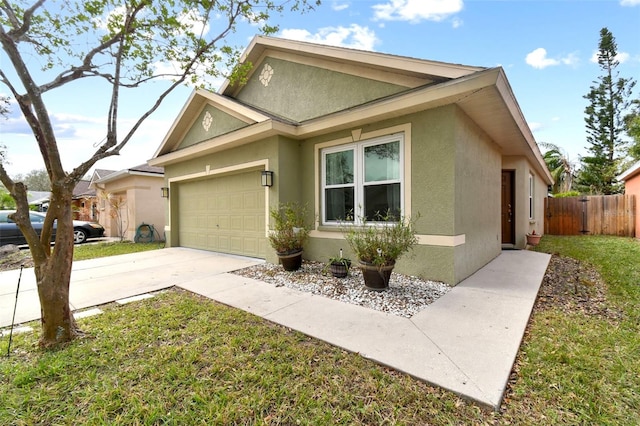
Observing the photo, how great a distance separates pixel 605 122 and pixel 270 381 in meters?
28.0

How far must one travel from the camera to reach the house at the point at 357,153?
4801 mm

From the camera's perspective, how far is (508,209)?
897 cm

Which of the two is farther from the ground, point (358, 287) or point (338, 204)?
point (338, 204)

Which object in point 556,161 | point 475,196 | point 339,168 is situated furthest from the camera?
point 556,161

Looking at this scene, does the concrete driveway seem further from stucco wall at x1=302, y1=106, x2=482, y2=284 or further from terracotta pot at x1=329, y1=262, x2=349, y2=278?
stucco wall at x1=302, y1=106, x2=482, y2=284

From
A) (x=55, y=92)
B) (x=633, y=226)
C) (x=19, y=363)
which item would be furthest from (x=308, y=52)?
(x=633, y=226)

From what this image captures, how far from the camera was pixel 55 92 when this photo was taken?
3.12 metres

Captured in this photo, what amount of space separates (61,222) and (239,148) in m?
4.76

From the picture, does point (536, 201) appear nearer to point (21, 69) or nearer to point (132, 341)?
point (132, 341)

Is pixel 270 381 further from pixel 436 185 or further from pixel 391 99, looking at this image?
pixel 391 99

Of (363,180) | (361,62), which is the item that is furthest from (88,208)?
(361,62)

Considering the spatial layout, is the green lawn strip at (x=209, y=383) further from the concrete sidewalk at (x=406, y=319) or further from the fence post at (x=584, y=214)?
the fence post at (x=584, y=214)

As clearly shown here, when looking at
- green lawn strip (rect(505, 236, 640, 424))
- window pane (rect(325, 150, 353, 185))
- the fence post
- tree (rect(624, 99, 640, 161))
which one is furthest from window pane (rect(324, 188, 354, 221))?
tree (rect(624, 99, 640, 161))

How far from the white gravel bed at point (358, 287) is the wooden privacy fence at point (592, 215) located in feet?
41.4
